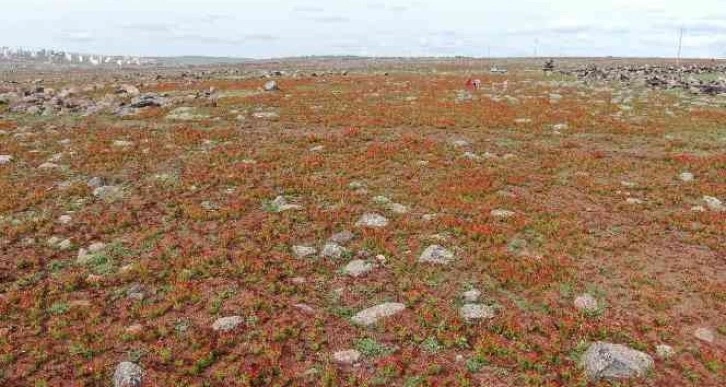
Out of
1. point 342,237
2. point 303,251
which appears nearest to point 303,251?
point 303,251

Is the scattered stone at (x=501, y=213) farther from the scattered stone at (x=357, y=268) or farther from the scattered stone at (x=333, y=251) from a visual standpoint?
the scattered stone at (x=333, y=251)

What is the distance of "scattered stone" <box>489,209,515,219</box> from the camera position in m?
16.1

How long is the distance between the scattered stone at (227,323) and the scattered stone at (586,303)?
715 cm

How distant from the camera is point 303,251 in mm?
13930

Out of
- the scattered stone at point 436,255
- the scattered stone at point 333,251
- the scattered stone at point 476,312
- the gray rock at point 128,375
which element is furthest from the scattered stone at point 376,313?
the gray rock at point 128,375

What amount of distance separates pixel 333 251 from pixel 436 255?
2701mm

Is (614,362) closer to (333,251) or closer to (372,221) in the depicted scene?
(333,251)

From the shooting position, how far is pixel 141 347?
1010cm

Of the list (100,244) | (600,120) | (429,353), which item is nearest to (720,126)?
(600,120)

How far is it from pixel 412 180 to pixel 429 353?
10648 millimetres

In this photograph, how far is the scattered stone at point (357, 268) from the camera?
1285 centimetres

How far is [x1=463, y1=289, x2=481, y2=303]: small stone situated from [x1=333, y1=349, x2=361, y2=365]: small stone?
9.89 feet

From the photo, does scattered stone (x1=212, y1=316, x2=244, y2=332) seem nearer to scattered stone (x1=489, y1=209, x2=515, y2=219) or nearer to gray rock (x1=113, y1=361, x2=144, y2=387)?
gray rock (x1=113, y1=361, x2=144, y2=387)

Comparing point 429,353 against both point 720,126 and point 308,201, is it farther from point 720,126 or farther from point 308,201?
point 720,126
